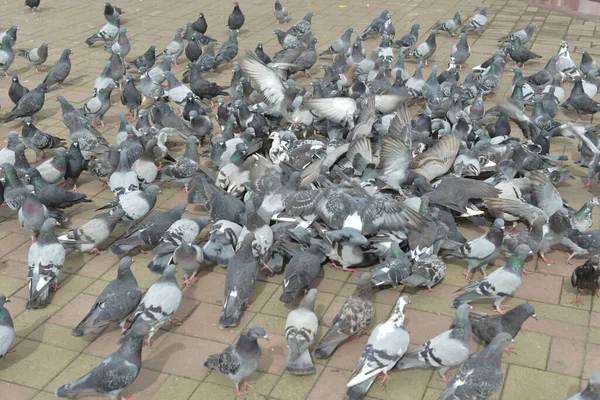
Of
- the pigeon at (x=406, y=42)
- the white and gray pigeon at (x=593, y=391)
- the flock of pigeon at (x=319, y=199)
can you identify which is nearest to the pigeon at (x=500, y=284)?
the flock of pigeon at (x=319, y=199)

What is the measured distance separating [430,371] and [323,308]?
141 cm

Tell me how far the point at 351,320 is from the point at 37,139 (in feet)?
20.2

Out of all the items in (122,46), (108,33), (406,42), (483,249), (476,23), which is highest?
(483,249)

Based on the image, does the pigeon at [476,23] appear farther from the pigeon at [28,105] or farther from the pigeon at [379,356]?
the pigeon at [379,356]

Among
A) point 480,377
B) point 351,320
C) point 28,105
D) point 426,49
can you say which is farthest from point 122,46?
point 480,377

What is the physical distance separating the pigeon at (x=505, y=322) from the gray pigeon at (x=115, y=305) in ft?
11.1

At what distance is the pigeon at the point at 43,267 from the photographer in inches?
293

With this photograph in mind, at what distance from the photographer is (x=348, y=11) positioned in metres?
19.4

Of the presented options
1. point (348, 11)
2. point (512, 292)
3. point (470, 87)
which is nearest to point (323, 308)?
point (512, 292)

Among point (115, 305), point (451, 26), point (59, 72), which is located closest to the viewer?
point (115, 305)

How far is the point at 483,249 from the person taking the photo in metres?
7.88

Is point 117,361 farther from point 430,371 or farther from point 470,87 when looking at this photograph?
point 470,87

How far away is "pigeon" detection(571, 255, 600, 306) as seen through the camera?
7474 mm

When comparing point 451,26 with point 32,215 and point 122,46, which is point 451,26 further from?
point 32,215
